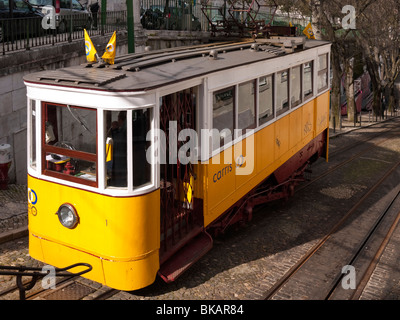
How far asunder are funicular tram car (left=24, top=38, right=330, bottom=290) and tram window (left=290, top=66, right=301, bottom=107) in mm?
1666

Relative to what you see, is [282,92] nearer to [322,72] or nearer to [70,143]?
[322,72]

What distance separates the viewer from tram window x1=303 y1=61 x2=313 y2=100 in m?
11.1

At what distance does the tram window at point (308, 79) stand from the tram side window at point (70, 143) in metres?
5.72

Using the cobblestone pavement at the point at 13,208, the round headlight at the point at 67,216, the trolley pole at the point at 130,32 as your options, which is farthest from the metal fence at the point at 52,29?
the round headlight at the point at 67,216

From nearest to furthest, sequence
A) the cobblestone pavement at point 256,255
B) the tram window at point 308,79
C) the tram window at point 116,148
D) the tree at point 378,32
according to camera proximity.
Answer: the tram window at point 116,148 → the cobblestone pavement at point 256,255 → the tram window at point 308,79 → the tree at point 378,32

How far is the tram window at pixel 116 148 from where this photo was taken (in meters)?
6.26

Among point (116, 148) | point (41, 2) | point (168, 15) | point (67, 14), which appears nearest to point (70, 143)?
point (116, 148)

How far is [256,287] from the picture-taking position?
7598 mm

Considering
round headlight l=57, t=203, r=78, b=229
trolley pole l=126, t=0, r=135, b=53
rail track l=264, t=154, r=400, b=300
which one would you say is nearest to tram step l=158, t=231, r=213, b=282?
rail track l=264, t=154, r=400, b=300

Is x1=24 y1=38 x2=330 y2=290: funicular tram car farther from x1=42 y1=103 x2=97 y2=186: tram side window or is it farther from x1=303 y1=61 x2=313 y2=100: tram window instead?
x1=303 y1=61 x2=313 y2=100: tram window

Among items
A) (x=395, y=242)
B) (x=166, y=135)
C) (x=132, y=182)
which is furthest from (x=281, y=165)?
(x=132, y=182)

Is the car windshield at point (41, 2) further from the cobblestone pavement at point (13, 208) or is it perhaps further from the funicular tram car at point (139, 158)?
the funicular tram car at point (139, 158)

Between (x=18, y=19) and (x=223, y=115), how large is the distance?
800 cm

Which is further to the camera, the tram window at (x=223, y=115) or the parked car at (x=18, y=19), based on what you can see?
the parked car at (x=18, y=19)
